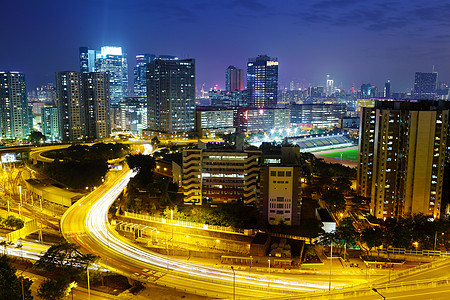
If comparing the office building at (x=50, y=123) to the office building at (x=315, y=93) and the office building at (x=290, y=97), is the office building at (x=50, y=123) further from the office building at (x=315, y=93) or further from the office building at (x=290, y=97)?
the office building at (x=315, y=93)

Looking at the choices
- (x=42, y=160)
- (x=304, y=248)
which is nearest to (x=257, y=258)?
(x=304, y=248)

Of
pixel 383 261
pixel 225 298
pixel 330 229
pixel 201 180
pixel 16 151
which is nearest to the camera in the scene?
pixel 225 298

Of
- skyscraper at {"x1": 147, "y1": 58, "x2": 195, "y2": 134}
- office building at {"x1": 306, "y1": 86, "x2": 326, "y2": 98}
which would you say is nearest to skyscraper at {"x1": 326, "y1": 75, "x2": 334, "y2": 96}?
office building at {"x1": 306, "y1": 86, "x2": 326, "y2": 98}

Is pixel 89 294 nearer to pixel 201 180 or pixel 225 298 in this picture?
pixel 225 298

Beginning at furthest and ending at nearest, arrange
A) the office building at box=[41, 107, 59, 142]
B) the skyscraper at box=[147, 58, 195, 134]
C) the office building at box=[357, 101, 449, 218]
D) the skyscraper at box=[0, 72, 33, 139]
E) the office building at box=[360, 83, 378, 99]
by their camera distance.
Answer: the office building at box=[360, 83, 378, 99] → the office building at box=[41, 107, 59, 142] → the skyscraper at box=[0, 72, 33, 139] → the skyscraper at box=[147, 58, 195, 134] → the office building at box=[357, 101, 449, 218]

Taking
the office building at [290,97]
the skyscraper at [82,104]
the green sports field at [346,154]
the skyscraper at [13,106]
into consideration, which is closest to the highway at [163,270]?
the skyscraper at [82,104]

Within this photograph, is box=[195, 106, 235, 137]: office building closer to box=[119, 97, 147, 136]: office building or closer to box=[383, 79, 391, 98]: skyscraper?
box=[119, 97, 147, 136]: office building
